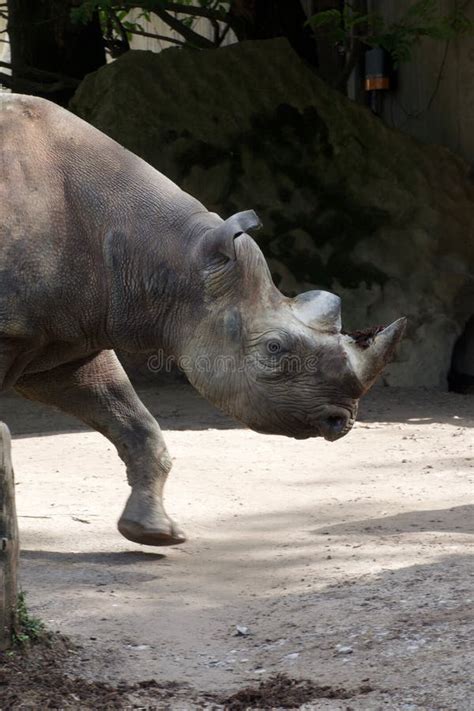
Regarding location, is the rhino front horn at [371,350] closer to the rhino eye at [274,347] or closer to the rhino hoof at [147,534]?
the rhino eye at [274,347]

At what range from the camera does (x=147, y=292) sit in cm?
551

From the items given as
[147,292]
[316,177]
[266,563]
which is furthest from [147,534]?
[316,177]

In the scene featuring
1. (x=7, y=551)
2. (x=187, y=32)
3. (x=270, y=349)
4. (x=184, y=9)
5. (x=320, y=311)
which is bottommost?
(x=7, y=551)

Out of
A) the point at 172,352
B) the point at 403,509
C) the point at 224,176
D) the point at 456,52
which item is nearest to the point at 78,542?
the point at 172,352

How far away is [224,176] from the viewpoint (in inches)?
417

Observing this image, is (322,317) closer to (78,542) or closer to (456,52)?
A: (78,542)

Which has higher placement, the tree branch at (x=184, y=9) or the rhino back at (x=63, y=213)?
the tree branch at (x=184, y=9)

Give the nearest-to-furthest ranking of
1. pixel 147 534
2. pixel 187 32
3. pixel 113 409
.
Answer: pixel 147 534 < pixel 113 409 < pixel 187 32

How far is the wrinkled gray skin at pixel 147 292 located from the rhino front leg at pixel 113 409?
30 cm

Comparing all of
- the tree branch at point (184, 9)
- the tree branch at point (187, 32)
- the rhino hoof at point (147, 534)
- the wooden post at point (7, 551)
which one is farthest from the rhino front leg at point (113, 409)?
the tree branch at point (187, 32)

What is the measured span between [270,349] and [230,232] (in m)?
0.49

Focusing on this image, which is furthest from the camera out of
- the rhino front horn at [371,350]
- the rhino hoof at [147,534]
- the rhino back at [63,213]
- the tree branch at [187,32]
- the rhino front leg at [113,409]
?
the tree branch at [187,32]

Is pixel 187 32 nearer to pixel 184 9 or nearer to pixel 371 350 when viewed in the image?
pixel 184 9

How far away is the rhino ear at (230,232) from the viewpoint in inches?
208
